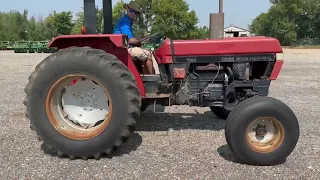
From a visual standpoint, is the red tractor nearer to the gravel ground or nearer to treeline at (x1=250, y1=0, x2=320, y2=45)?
the gravel ground

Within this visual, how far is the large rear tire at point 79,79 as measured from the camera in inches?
156

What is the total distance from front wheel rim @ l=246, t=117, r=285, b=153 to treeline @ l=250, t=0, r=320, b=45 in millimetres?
71525

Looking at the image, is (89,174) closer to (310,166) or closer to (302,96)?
Answer: (310,166)

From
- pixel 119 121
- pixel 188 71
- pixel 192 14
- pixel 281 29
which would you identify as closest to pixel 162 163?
pixel 119 121

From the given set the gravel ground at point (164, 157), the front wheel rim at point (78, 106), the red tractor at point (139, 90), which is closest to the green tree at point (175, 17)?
the gravel ground at point (164, 157)

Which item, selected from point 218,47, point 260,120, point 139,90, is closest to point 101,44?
point 139,90

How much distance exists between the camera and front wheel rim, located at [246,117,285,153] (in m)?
3.92

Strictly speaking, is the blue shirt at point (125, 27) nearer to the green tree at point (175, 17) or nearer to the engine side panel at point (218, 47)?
the engine side panel at point (218, 47)

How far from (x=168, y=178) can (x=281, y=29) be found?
72.0 meters

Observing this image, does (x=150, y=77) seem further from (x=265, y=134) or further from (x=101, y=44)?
(x=265, y=134)

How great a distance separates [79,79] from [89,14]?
2.82 feet

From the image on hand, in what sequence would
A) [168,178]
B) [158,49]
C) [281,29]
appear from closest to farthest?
[168,178]
[158,49]
[281,29]

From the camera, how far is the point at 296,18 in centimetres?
7538

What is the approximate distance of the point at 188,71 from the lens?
15.9ft
